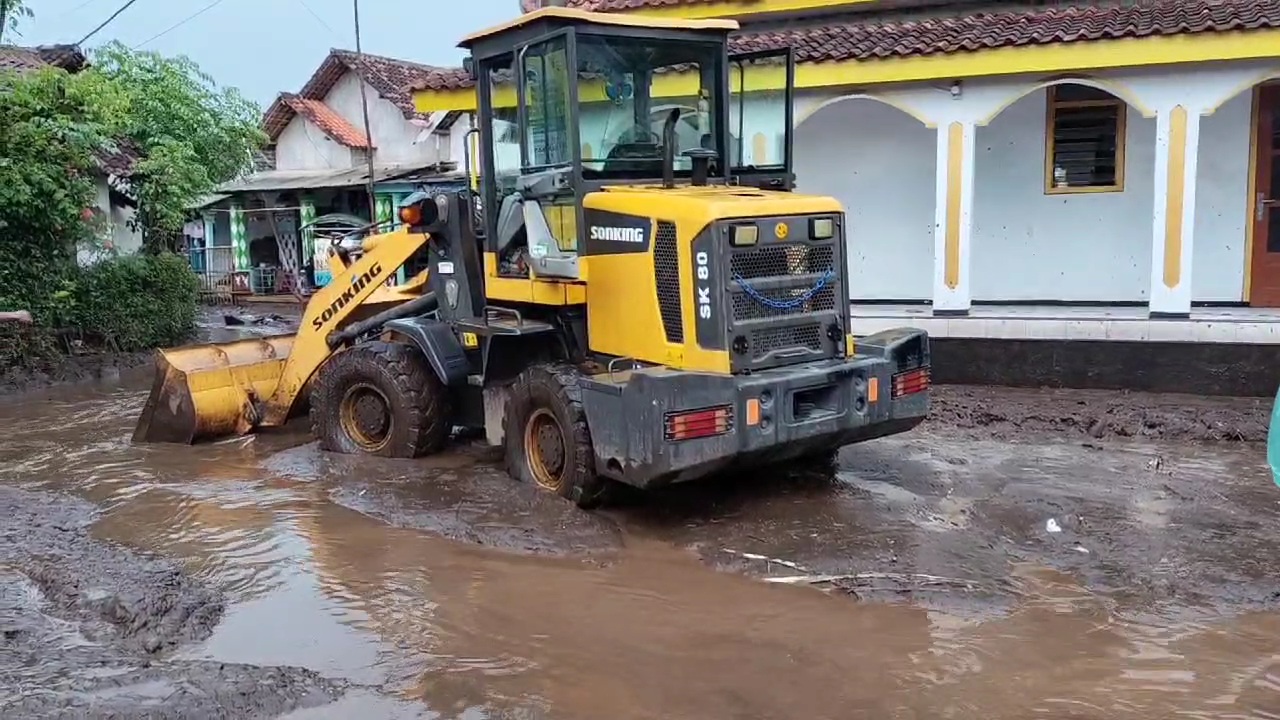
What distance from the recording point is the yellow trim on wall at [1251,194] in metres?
11.5

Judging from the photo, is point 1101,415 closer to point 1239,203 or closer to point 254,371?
point 1239,203

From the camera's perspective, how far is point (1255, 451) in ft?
27.0

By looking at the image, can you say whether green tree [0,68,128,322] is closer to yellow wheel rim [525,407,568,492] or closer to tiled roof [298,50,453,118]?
yellow wheel rim [525,407,568,492]

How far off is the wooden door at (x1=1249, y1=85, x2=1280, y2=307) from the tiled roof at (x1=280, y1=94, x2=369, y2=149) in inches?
849

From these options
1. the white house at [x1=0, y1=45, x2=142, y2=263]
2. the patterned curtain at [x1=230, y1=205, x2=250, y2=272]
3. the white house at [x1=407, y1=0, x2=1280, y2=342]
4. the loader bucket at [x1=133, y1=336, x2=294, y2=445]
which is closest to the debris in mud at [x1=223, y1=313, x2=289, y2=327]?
the white house at [x1=0, y1=45, x2=142, y2=263]

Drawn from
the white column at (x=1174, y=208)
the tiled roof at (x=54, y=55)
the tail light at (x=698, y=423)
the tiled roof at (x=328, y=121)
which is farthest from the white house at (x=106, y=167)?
the white column at (x=1174, y=208)

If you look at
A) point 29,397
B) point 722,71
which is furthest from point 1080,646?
point 29,397

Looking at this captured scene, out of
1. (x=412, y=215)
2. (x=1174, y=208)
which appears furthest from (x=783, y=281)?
(x=1174, y=208)

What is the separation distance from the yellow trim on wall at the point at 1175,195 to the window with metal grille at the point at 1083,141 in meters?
1.50

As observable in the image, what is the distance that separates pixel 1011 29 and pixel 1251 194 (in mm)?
3083

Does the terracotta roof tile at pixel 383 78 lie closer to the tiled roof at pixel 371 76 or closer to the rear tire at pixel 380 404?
the tiled roof at pixel 371 76

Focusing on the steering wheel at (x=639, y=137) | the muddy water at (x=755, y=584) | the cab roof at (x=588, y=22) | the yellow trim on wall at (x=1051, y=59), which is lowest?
the muddy water at (x=755, y=584)

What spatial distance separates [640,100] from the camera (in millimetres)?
6926

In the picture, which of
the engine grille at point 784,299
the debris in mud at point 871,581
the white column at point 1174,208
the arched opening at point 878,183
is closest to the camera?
the debris in mud at point 871,581
